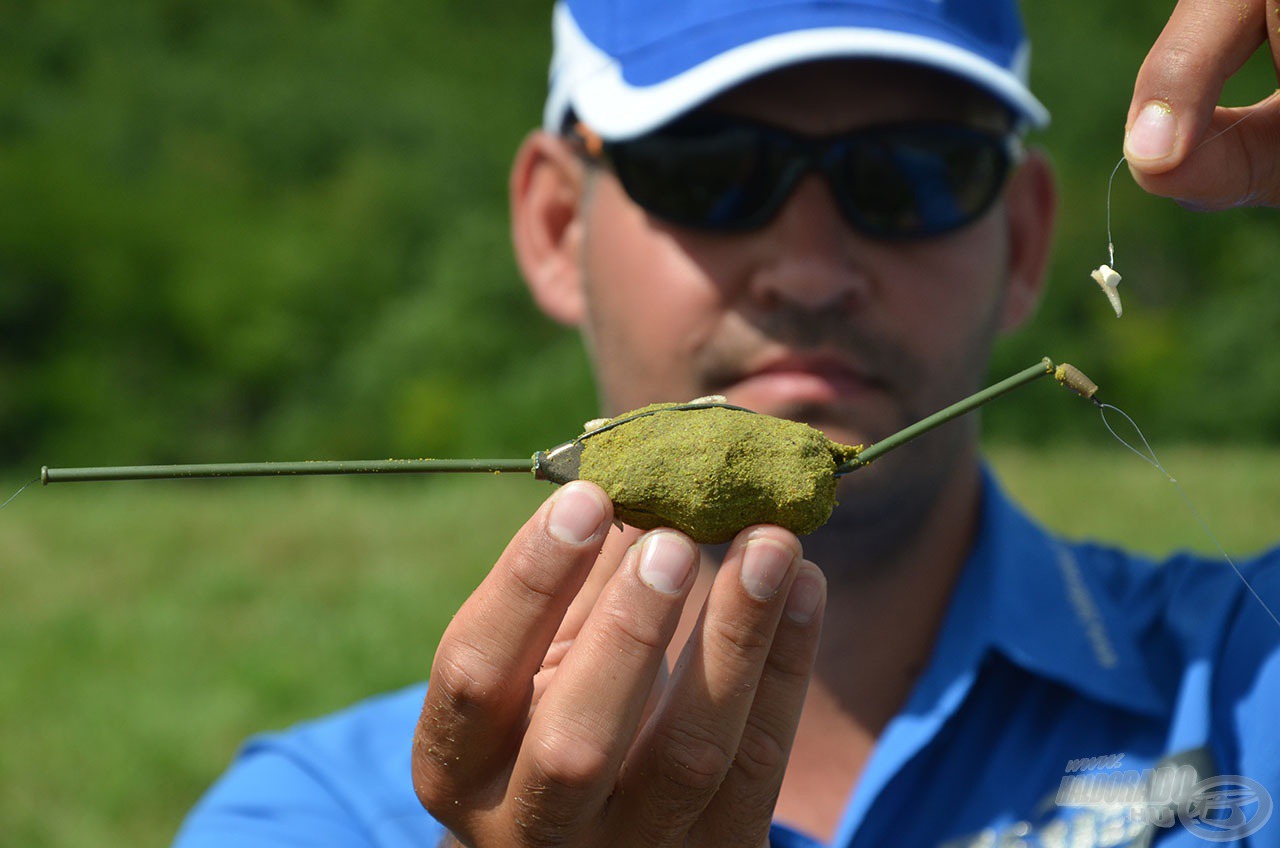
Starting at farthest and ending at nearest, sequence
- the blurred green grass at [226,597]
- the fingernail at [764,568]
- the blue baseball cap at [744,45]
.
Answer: the blurred green grass at [226,597], the blue baseball cap at [744,45], the fingernail at [764,568]

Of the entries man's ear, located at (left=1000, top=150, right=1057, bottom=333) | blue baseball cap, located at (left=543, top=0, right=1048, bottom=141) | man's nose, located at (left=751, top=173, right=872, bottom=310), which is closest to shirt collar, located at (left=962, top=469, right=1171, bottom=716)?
man's ear, located at (left=1000, top=150, right=1057, bottom=333)

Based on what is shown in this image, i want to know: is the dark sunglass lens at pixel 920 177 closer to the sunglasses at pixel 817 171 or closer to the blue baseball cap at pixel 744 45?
the sunglasses at pixel 817 171

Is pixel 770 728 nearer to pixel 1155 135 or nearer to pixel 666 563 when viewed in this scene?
pixel 666 563

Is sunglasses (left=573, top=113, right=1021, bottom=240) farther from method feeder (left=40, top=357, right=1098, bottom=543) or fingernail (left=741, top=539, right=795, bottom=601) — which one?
fingernail (left=741, top=539, right=795, bottom=601)

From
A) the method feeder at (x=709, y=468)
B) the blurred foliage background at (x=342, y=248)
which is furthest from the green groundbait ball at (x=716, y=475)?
the blurred foliage background at (x=342, y=248)

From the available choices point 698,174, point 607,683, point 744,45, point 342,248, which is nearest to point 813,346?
point 698,174
